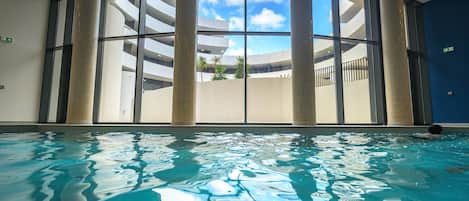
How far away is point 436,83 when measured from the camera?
7.84 metres

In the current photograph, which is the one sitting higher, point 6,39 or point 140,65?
point 6,39

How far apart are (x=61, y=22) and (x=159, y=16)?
10.4 ft

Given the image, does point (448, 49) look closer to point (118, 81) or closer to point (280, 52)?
point (280, 52)

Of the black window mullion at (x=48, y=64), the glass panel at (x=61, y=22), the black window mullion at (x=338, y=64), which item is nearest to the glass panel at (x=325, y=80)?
the black window mullion at (x=338, y=64)

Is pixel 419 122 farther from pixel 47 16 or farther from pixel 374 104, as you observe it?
→ pixel 47 16

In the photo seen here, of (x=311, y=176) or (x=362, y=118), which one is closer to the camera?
(x=311, y=176)

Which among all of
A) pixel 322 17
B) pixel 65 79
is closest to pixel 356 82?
pixel 322 17

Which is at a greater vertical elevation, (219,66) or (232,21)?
(232,21)

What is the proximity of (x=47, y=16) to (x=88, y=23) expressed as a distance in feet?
8.39

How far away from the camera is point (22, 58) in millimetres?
7711

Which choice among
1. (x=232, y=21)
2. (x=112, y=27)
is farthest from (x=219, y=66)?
(x=112, y=27)

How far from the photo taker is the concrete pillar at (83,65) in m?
6.73

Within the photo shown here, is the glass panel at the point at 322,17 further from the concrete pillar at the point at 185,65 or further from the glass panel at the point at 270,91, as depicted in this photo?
the concrete pillar at the point at 185,65

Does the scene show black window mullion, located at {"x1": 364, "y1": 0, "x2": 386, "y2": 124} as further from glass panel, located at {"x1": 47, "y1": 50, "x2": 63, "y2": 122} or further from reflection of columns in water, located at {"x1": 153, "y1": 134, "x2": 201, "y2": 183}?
glass panel, located at {"x1": 47, "y1": 50, "x2": 63, "y2": 122}
